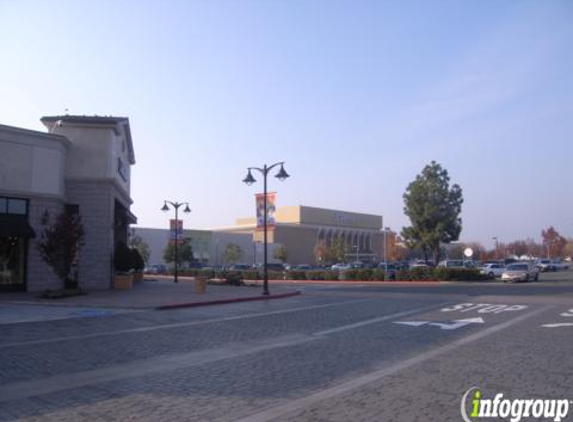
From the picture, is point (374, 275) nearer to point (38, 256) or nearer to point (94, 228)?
point (94, 228)

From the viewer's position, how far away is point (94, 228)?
1146 inches

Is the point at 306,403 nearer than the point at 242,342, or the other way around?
the point at 306,403

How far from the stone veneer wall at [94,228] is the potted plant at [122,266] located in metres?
A: 1.45

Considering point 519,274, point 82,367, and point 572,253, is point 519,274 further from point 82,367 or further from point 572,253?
point 572,253

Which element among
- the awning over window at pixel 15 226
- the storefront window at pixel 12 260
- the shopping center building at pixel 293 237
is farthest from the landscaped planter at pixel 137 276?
the shopping center building at pixel 293 237

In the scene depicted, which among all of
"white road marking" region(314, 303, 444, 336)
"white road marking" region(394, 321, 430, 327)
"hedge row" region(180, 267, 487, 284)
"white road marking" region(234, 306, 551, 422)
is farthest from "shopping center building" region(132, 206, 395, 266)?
"white road marking" region(234, 306, 551, 422)

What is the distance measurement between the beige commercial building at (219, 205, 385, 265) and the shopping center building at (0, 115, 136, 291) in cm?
7215

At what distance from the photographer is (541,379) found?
8273mm

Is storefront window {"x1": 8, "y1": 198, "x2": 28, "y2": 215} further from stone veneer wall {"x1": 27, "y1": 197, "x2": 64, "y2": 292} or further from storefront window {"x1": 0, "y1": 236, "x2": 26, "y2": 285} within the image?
storefront window {"x1": 0, "y1": 236, "x2": 26, "y2": 285}

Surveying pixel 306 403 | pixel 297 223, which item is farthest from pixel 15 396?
pixel 297 223

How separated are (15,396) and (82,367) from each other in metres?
2.03

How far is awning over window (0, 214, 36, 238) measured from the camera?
2484 centimetres

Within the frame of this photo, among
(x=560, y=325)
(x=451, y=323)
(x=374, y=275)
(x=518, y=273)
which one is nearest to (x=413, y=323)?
(x=451, y=323)

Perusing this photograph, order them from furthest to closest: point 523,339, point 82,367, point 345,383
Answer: point 523,339
point 82,367
point 345,383
